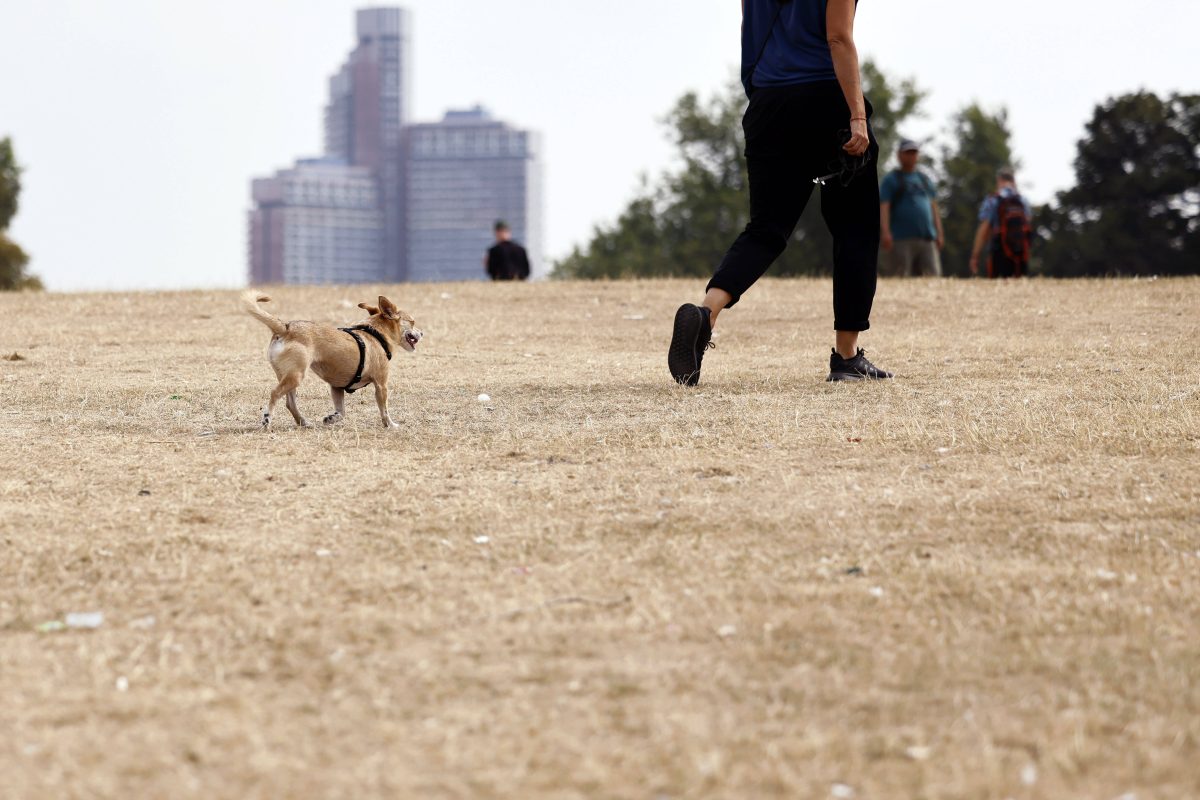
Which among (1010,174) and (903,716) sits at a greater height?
(1010,174)

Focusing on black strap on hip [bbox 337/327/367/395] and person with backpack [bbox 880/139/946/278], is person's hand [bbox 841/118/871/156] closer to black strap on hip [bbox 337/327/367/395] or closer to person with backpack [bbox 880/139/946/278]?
black strap on hip [bbox 337/327/367/395]

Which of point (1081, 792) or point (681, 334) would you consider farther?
point (681, 334)

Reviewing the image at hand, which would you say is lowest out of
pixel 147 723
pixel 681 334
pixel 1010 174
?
pixel 147 723

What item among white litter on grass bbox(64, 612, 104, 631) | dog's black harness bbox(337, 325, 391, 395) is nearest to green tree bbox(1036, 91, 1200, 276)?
dog's black harness bbox(337, 325, 391, 395)

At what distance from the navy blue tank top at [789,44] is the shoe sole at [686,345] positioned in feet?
4.02

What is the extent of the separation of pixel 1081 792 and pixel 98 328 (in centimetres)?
1091

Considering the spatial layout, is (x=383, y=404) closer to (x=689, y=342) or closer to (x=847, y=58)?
(x=689, y=342)

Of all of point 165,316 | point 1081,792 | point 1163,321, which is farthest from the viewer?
point 165,316

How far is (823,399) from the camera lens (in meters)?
7.18

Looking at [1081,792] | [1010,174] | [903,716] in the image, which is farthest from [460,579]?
[1010,174]

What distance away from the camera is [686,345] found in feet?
24.8

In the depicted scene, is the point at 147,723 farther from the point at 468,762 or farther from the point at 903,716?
the point at 903,716

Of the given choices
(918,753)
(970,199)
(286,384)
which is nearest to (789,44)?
(286,384)

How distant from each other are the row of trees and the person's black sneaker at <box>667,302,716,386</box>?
991 inches
